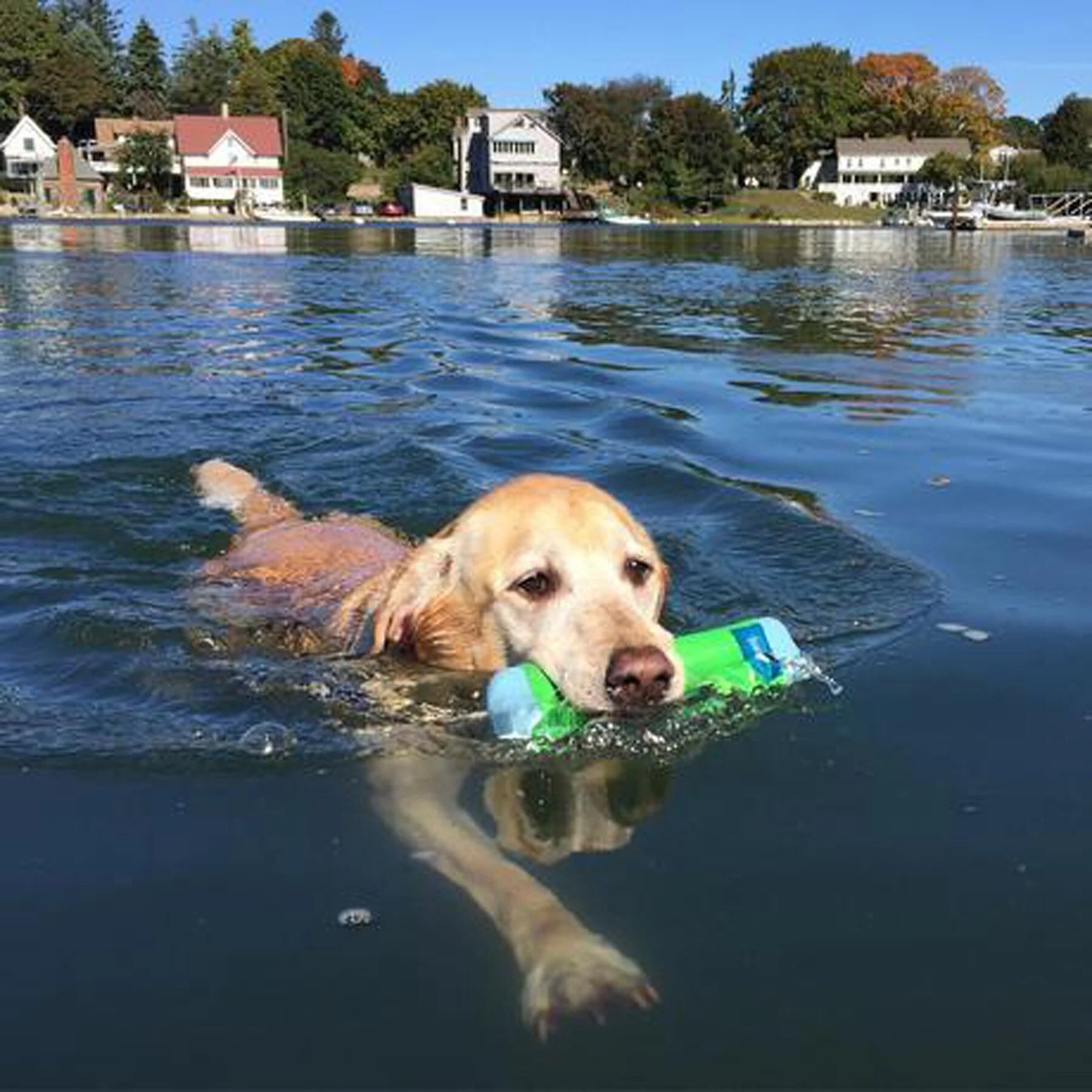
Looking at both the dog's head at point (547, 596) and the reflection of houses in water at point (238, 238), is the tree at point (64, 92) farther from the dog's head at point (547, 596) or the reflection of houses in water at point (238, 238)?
the dog's head at point (547, 596)

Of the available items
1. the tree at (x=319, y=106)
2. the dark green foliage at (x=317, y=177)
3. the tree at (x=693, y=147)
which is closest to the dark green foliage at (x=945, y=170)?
the tree at (x=693, y=147)

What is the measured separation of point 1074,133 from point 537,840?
137898 mm

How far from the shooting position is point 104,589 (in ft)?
20.0

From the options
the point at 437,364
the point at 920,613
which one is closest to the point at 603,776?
the point at 920,613

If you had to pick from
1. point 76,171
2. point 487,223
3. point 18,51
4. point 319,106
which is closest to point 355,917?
point 487,223

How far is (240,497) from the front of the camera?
7.47 m

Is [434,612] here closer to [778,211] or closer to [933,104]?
[778,211]

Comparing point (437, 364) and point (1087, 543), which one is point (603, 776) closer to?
point (1087, 543)

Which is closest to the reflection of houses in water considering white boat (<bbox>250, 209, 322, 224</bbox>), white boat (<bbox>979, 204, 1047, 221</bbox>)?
white boat (<bbox>250, 209, 322, 224</bbox>)

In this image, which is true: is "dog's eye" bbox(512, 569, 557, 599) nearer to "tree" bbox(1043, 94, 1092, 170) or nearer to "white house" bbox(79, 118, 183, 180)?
"white house" bbox(79, 118, 183, 180)

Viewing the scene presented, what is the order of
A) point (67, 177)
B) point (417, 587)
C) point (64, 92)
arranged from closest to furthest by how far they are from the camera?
1. point (417, 587)
2. point (67, 177)
3. point (64, 92)

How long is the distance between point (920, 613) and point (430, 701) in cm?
233

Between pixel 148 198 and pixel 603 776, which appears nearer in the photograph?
pixel 603 776

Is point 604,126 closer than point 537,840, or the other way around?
point 537,840
